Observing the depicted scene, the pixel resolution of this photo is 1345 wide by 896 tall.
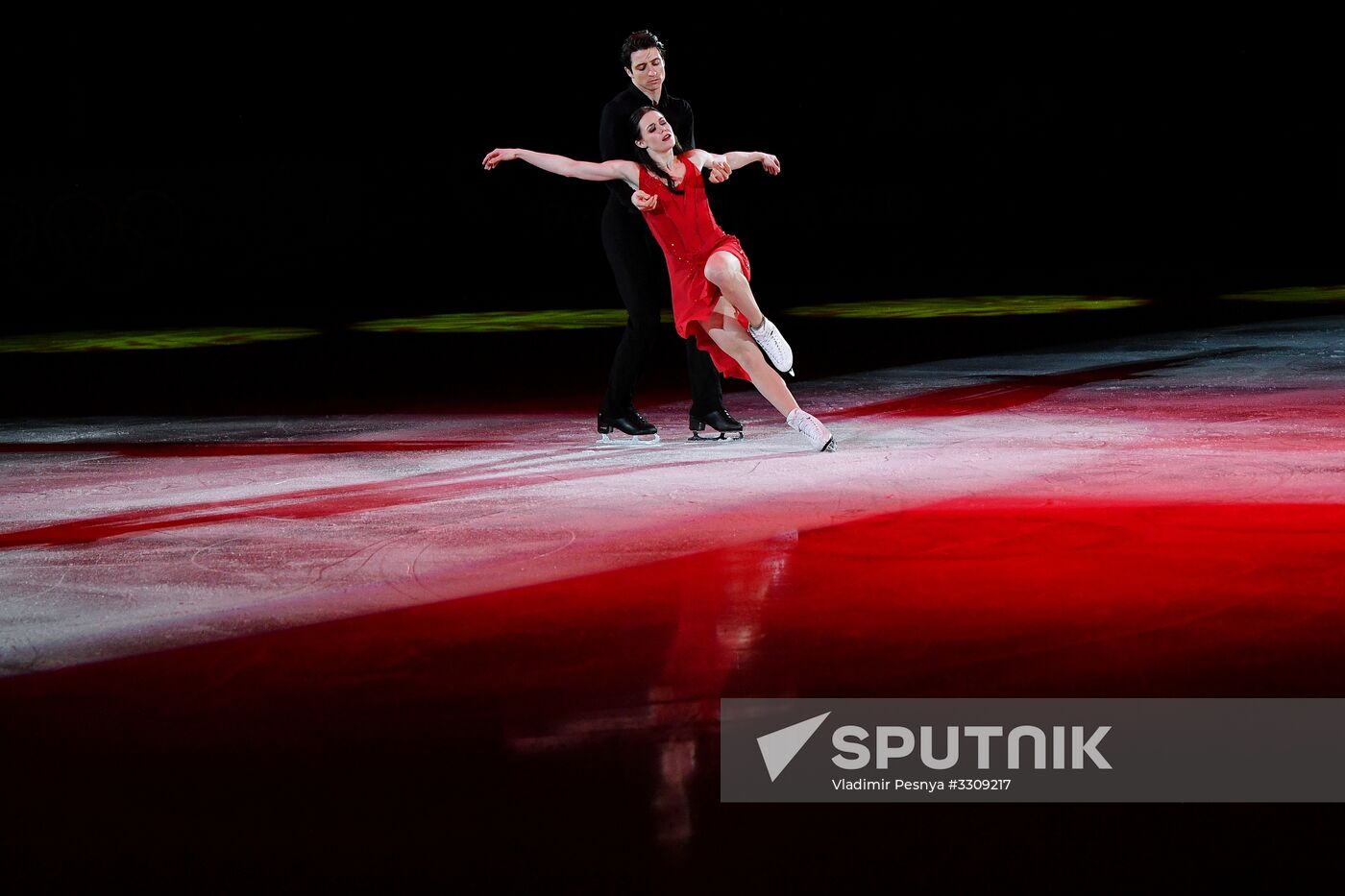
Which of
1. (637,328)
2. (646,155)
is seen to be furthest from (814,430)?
(646,155)

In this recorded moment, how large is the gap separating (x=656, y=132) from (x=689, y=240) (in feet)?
1.38

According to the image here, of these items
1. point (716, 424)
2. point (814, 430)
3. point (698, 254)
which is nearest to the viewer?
point (814, 430)

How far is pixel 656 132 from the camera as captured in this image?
622 cm

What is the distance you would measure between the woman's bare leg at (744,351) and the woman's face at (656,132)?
0.62m

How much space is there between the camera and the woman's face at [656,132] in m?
6.21

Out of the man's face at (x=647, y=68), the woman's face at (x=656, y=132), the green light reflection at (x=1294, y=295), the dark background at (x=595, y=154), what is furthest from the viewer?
the dark background at (x=595, y=154)

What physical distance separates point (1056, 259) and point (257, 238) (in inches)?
405

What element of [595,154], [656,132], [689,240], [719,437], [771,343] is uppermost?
[656,132]

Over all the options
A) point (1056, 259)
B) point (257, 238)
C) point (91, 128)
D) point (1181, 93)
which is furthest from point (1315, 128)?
point (91, 128)

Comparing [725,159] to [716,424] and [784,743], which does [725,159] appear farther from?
[784,743]

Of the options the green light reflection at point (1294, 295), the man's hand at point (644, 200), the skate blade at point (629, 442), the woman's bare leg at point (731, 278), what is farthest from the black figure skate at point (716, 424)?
the green light reflection at point (1294, 295)

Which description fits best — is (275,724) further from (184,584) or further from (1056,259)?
(1056,259)

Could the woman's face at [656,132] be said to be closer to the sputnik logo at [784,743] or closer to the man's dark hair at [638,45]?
the man's dark hair at [638,45]

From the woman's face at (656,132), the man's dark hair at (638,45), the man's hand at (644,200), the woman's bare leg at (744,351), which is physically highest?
the man's dark hair at (638,45)
